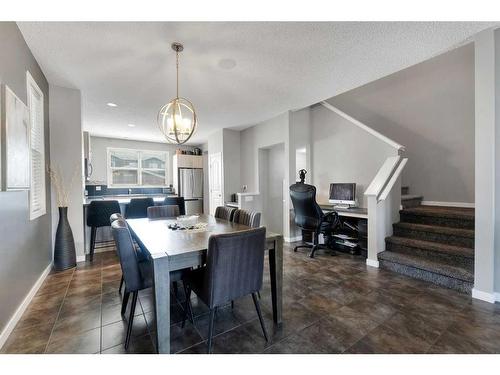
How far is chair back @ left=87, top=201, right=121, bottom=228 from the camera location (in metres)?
3.59

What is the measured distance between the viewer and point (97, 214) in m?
3.61

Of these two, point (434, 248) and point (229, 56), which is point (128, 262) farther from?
point (434, 248)

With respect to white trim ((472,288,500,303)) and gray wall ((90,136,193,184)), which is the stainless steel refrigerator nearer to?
gray wall ((90,136,193,184))

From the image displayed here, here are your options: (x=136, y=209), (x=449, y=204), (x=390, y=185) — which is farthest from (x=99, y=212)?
(x=449, y=204)

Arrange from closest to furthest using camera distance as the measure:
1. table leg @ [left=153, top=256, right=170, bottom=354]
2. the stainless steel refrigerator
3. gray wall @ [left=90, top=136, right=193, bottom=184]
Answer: table leg @ [left=153, top=256, right=170, bottom=354], gray wall @ [left=90, top=136, right=193, bottom=184], the stainless steel refrigerator

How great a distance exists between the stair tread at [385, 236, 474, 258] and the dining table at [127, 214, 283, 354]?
2201mm

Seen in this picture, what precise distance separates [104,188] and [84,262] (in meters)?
3.49

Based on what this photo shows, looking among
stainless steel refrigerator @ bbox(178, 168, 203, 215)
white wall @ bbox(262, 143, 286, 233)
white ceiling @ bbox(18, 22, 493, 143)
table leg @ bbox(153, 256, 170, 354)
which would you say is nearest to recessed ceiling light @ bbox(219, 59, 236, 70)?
white ceiling @ bbox(18, 22, 493, 143)

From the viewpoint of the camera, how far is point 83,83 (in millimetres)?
3105

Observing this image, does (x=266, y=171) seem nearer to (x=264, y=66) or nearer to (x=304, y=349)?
(x=264, y=66)

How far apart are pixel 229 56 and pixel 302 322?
2716 mm

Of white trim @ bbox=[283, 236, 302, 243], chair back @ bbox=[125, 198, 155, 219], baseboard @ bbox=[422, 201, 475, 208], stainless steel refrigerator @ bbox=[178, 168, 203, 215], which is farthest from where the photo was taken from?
stainless steel refrigerator @ bbox=[178, 168, 203, 215]

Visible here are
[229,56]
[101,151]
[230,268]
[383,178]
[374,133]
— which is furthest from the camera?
[101,151]
